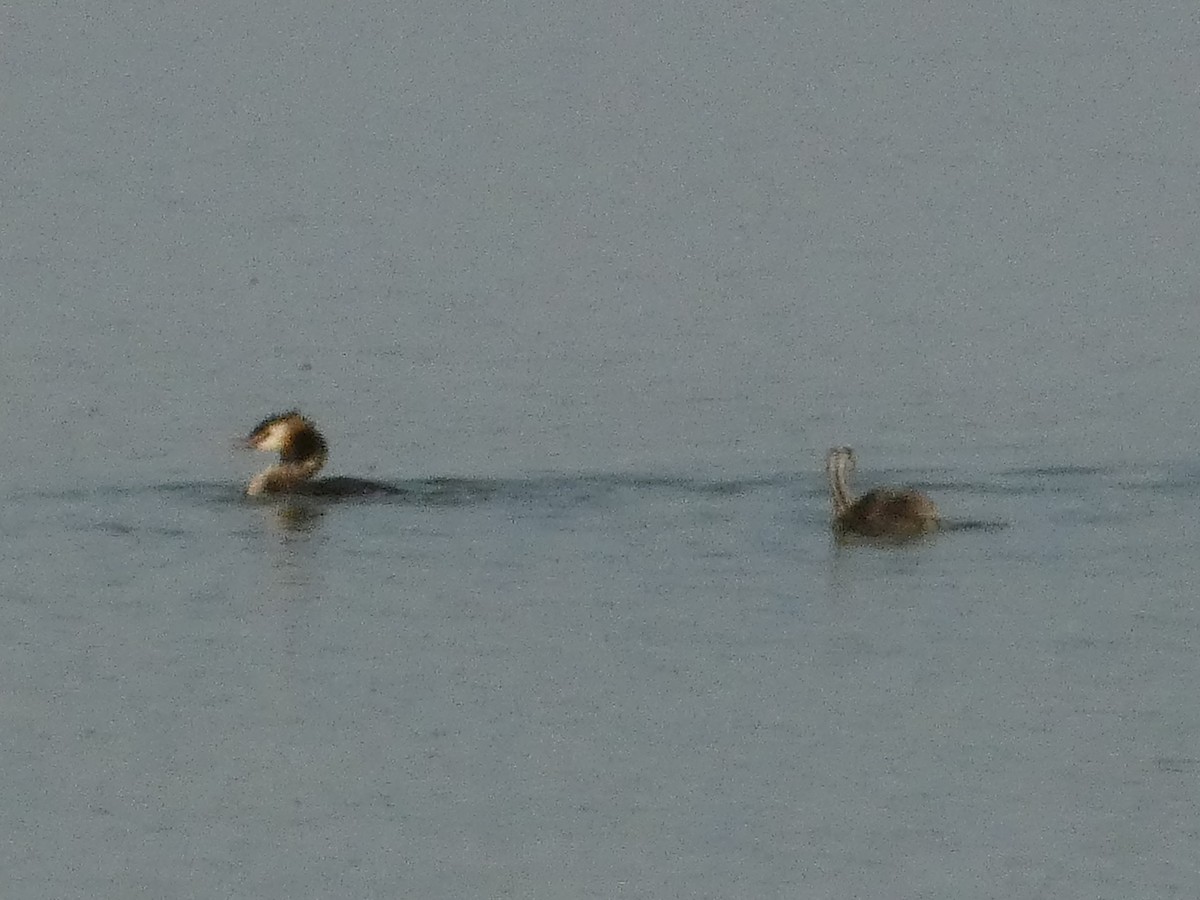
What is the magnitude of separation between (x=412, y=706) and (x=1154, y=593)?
3.60m

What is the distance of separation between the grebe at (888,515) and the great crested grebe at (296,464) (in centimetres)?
262

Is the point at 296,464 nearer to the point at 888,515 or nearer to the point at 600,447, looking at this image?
the point at 600,447

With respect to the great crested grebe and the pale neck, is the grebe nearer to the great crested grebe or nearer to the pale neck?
the pale neck

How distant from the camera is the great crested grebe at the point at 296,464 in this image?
61.2 ft

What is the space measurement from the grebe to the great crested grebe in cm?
262

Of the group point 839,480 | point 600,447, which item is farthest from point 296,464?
point 839,480

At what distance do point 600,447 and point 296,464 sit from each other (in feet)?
5.46

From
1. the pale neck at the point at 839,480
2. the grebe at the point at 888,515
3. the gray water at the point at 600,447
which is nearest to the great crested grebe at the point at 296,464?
the gray water at the point at 600,447

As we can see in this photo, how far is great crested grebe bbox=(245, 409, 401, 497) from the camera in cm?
1864

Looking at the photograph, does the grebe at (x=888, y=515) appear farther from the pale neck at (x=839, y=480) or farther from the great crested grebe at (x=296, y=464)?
the great crested grebe at (x=296, y=464)

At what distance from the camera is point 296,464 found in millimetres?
19078

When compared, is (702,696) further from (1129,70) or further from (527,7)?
(527,7)

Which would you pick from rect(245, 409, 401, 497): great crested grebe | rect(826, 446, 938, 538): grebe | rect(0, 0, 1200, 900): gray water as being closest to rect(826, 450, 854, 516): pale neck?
rect(826, 446, 938, 538): grebe

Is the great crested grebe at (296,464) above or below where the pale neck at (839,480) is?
above
